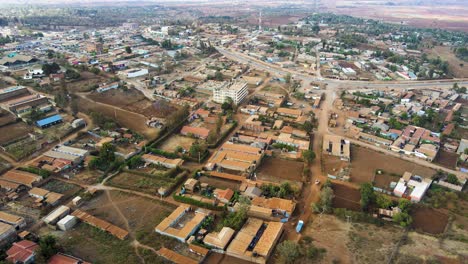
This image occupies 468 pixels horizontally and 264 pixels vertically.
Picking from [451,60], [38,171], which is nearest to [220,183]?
[38,171]

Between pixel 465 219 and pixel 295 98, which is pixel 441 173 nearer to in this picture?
pixel 465 219

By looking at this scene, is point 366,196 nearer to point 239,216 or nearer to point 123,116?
point 239,216

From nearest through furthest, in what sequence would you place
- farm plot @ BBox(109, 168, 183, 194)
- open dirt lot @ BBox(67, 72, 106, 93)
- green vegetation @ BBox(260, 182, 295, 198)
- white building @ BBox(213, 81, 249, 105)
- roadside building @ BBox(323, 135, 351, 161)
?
green vegetation @ BBox(260, 182, 295, 198), farm plot @ BBox(109, 168, 183, 194), roadside building @ BBox(323, 135, 351, 161), white building @ BBox(213, 81, 249, 105), open dirt lot @ BBox(67, 72, 106, 93)

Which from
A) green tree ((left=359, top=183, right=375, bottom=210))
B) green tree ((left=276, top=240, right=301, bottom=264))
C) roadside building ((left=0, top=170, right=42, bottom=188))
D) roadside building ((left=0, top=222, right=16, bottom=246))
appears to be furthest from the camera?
roadside building ((left=0, top=170, right=42, bottom=188))

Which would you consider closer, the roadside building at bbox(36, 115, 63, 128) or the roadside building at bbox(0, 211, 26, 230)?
the roadside building at bbox(0, 211, 26, 230)

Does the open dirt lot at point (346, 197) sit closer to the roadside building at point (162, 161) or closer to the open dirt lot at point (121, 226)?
the open dirt lot at point (121, 226)

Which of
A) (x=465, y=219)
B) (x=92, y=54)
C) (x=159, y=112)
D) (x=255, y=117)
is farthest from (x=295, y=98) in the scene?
(x=92, y=54)

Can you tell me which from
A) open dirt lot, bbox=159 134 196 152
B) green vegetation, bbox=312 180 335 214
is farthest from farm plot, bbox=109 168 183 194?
green vegetation, bbox=312 180 335 214

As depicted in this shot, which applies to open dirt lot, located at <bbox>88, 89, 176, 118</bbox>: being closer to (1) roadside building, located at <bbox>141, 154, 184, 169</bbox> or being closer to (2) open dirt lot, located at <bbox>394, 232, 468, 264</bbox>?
(1) roadside building, located at <bbox>141, 154, 184, 169</bbox>
